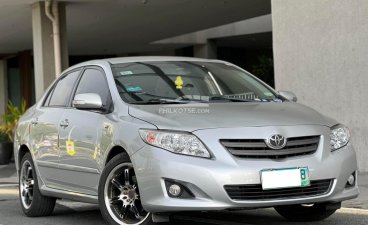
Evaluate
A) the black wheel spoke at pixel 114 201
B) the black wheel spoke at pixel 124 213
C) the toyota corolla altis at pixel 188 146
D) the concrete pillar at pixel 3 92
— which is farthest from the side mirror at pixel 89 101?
the concrete pillar at pixel 3 92

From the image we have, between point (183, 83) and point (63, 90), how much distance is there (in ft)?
5.61

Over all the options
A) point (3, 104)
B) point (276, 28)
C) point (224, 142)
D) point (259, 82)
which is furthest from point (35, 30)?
point (3, 104)

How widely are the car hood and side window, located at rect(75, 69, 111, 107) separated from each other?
1.80 feet

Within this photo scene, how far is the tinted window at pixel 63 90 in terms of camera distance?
6.92 m

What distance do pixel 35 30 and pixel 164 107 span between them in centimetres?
961

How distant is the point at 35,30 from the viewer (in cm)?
1439

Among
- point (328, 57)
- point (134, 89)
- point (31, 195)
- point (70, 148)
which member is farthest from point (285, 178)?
point (328, 57)

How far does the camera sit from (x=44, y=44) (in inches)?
560

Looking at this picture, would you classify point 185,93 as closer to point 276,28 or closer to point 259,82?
point 259,82

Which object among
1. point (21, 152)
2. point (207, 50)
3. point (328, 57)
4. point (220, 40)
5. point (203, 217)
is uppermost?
point (220, 40)

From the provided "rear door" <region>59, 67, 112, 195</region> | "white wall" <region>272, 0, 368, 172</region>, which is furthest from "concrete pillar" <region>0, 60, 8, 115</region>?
"rear door" <region>59, 67, 112, 195</region>

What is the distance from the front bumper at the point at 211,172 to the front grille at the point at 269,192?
0.10 feet

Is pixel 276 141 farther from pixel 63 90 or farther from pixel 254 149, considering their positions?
pixel 63 90

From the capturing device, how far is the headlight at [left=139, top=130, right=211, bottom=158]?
490 centimetres
